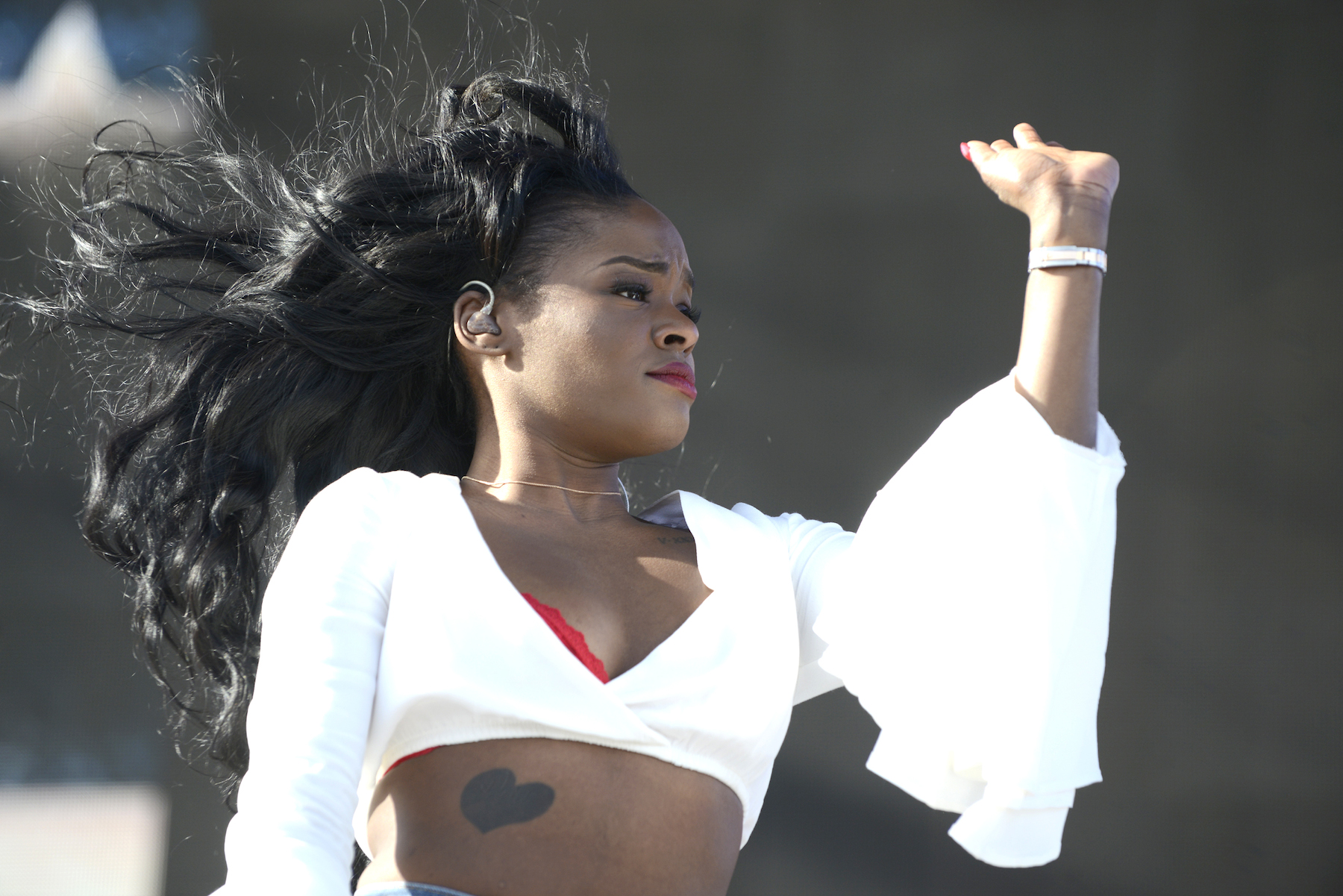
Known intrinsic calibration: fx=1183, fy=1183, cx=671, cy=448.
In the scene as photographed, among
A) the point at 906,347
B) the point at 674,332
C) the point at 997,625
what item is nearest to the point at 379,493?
the point at 674,332

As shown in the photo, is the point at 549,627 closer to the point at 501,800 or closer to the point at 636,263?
the point at 501,800

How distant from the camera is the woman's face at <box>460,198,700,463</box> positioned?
138 cm

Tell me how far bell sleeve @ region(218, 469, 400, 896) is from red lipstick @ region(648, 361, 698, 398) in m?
0.34

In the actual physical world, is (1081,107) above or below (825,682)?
above

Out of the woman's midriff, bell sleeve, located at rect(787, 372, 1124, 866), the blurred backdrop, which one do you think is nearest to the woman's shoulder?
the woman's midriff

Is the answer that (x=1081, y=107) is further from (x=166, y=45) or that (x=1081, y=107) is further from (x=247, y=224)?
(x=166, y=45)

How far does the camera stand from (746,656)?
122cm

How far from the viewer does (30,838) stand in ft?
8.02

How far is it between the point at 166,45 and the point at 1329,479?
8.91 feet

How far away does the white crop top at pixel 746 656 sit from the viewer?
1.01 metres

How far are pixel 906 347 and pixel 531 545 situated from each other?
1.56 metres

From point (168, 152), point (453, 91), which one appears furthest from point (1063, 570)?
point (168, 152)

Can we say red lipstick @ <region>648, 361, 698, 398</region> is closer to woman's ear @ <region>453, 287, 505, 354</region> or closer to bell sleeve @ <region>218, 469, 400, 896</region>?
woman's ear @ <region>453, 287, 505, 354</region>

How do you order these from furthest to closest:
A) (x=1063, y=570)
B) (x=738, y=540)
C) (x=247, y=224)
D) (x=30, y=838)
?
(x=30, y=838) < (x=247, y=224) < (x=738, y=540) < (x=1063, y=570)
